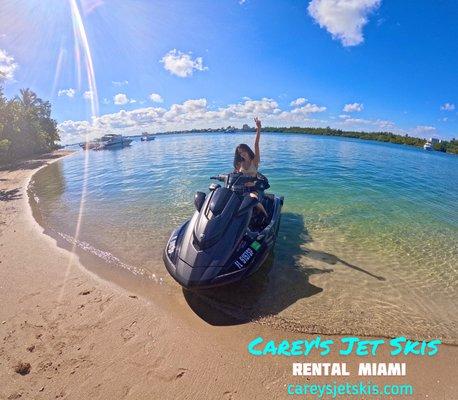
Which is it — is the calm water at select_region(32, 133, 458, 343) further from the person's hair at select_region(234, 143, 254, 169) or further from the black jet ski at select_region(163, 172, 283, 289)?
the person's hair at select_region(234, 143, 254, 169)

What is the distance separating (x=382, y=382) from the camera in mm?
3305

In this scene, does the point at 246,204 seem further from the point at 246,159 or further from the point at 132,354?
the point at 132,354

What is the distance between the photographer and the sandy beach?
10.3ft

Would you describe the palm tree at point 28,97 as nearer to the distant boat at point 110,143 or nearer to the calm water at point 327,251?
the distant boat at point 110,143

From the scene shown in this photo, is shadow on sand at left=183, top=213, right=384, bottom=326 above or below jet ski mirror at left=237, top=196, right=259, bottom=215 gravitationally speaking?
below

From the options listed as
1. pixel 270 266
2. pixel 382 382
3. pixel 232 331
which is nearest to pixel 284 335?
pixel 232 331

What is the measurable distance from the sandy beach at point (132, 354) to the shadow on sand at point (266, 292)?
206 mm

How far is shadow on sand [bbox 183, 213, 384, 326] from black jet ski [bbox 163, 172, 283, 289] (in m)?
A: 0.59

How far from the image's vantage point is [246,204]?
213 inches

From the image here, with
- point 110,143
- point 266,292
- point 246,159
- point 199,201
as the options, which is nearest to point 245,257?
point 266,292

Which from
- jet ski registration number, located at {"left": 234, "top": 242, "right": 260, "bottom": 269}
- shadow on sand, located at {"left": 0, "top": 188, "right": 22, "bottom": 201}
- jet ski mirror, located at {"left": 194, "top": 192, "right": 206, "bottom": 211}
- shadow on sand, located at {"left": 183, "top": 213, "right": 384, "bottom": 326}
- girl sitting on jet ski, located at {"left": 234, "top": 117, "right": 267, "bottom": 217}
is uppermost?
girl sitting on jet ski, located at {"left": 234, "top": 117, "right": 267, "bottom": 217}

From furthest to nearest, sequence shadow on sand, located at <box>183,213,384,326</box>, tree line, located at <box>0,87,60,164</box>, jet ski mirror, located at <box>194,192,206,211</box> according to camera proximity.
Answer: tree line, located at <box>0,87,60,164</box>
jet ski mirror, located at <box>194,192,206,211</box>
shadow on sand, located at <box>183,213,384,326</box>

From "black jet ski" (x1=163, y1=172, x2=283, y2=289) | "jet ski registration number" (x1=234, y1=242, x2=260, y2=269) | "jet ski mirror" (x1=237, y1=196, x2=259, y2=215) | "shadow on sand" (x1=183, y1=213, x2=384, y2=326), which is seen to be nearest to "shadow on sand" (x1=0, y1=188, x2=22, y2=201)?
"black jet ski" (x1=163, y1=172, x2=283, y2=289)

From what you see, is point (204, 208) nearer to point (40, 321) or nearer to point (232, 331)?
point (232, 331)
